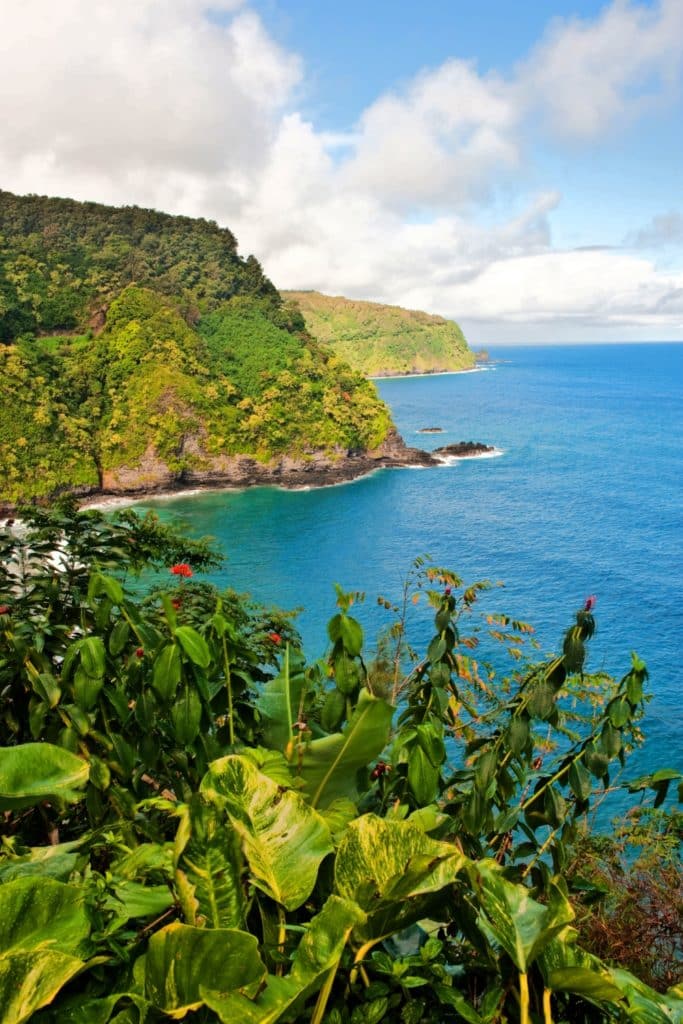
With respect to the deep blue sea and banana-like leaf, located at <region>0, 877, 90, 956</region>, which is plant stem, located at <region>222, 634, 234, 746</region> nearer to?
banana-like leaf, located at <region>0, 877, 90, 956</region>

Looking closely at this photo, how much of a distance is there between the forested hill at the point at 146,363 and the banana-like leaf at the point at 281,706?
39455 millimetres

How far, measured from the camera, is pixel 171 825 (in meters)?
2.50

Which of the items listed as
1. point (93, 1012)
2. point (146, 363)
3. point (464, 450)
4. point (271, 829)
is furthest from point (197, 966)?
point (464, 450)

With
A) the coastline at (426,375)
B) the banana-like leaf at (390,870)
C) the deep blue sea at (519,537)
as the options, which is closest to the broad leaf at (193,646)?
the banana-like leaf at (390,870)

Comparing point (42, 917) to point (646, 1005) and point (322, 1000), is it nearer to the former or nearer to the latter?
point (322, 1000)

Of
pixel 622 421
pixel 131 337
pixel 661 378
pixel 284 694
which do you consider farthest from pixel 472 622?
pixel 661 378

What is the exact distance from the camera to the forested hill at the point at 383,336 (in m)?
129

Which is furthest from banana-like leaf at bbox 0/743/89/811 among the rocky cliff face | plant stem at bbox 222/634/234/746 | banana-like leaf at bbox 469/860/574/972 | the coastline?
the coastline

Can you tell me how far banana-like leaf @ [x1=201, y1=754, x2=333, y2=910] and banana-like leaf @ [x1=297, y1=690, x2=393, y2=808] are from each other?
15.7 inches

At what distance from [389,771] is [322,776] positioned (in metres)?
0.23

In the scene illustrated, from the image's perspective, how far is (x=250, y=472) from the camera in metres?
46.1

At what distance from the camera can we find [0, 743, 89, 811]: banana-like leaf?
68.5 inches

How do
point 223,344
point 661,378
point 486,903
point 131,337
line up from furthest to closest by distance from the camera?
point 661,378 → point 223,344 → point 131,337 → point 486,903

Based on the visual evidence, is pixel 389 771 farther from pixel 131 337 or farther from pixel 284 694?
pixel 131 337
